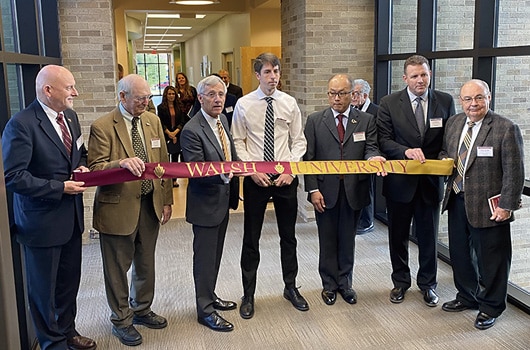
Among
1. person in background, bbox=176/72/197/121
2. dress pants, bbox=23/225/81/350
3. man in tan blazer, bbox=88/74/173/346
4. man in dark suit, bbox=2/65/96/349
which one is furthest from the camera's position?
person in background, bbox=176/72/197/121

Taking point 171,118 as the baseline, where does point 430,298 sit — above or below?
below

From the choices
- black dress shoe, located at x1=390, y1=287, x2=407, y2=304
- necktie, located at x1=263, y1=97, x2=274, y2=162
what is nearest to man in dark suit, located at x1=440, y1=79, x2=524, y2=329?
black dress shoe, located at x1=390, y1=287, x2=407, y2=304

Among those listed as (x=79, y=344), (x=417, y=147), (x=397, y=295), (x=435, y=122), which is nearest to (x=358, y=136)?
(x=417, y=147)

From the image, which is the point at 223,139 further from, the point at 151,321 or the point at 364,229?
the point at 364,229

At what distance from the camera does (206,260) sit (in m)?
3.67

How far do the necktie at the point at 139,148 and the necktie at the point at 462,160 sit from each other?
7.00ft

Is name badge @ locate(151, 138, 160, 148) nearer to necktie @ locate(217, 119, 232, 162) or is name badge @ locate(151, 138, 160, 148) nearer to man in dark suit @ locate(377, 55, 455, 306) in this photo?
necktie @ locate(217, 119, 232, 162)

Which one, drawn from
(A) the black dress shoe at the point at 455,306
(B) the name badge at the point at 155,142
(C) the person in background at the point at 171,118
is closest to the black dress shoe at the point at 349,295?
(A) the black dress shoe at the point at 455,306

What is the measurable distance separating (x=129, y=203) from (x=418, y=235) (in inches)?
88.8

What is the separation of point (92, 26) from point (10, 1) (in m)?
1.33

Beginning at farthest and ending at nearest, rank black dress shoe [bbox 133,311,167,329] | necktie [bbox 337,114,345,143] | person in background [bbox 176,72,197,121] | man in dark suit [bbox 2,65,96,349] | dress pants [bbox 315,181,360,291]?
person in background [bbox 176,72,197,121], dress pants [bbox 315,181,360,291], necktie [bbox 337,114,345,143], black dress shoe [bbox 133,311,167,329], man in dark suit [bbox 2,65,96,349]

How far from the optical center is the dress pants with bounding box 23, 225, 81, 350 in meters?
3.06

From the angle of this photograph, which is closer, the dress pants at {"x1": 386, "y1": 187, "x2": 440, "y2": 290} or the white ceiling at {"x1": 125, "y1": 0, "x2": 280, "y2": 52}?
the dress pants at {"x1": 386, "y1": 187, "x2": 440, "y2": 290}

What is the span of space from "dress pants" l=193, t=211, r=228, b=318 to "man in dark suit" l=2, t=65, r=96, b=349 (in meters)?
0.82
